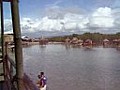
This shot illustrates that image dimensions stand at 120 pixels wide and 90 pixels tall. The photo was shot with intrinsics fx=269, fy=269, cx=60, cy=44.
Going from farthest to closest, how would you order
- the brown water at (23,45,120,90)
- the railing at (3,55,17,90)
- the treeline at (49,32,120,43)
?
the treeline at (49,32,120,43) → the brown water at (23,45,120,90) → the railing at (3,55,17,90)

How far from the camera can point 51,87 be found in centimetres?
1630

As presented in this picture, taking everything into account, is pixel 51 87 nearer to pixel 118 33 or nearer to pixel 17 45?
pixel 17 45

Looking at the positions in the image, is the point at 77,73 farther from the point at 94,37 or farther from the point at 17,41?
the point at 94,37

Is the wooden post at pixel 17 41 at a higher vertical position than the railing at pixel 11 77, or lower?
higher

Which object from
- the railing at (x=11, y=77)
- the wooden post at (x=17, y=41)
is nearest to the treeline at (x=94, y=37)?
the railing at (x=11, y=77)

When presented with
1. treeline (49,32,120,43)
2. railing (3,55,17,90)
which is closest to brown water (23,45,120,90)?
railing (3,55,17,90)

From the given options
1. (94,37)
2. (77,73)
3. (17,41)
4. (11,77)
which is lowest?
(77,73)

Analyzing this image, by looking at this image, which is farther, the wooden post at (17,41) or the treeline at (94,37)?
the treeline at (94,37)

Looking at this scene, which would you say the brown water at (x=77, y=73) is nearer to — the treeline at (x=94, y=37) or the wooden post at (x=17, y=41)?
the wooden post at (x=17, y=41)

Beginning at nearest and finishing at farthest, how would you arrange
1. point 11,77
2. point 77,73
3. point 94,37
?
point 11,77 < point 77,73 < point 94,37

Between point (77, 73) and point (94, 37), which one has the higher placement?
point (94, 37)

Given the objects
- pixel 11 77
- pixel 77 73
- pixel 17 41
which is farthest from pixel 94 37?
pixel 17 41

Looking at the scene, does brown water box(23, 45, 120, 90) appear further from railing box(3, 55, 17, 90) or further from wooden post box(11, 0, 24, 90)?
wooden post box(11, 0, 24, 90)

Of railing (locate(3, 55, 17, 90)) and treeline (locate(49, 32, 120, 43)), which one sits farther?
treeline (locate(49, 32, 120, 43))
